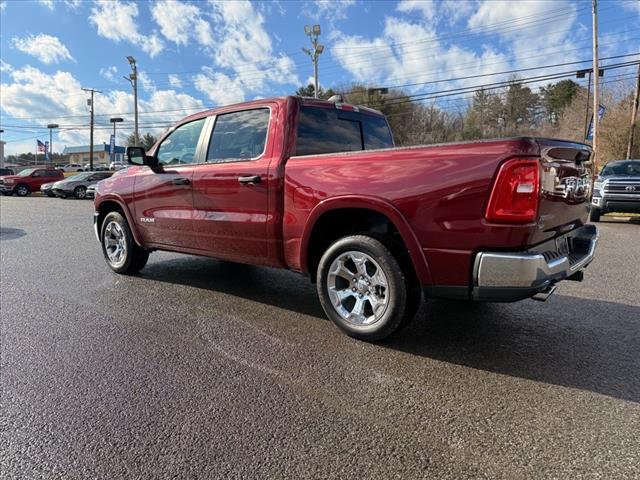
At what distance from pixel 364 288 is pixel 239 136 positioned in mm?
1963

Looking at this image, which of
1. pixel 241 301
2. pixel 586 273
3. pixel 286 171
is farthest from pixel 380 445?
pixel 586 273

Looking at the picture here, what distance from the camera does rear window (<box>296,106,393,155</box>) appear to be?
4066 mm

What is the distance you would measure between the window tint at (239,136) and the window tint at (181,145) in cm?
29

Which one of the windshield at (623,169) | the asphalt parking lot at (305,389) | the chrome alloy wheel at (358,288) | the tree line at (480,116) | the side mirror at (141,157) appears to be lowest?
the asphalt parking lot at (305,389)

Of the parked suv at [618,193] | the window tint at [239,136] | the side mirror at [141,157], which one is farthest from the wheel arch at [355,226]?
the parked suv at [618,193]

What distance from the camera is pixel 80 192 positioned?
25359mm

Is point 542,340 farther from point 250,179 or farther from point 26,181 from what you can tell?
point 26,181

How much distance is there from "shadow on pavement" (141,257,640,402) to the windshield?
379 inches

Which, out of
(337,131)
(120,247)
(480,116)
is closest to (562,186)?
(337,131)

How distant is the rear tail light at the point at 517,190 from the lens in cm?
265

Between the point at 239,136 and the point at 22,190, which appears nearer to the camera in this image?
the point at 239,136

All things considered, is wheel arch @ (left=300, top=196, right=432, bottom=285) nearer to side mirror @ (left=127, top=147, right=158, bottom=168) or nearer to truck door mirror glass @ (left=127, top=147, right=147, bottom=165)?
side mirror @ (left=127, top=147, right=158, bottom=168)

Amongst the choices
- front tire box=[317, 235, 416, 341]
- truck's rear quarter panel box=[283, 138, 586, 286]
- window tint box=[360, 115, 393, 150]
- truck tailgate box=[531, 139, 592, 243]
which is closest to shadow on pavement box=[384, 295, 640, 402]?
front tire box=[317, 235, 416, 341]

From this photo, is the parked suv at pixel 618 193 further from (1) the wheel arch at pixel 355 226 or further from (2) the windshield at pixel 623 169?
(1) the wheel arch at pixel 355 226
